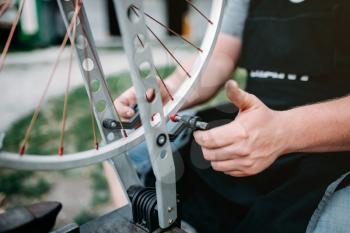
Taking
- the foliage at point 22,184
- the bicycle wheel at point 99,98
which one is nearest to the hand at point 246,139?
the bicycle wheel at point 99,98

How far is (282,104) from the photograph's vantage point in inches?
43.3

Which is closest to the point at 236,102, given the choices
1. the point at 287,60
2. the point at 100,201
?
the point at 287,60

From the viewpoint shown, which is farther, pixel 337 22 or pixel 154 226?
pixel 337 22

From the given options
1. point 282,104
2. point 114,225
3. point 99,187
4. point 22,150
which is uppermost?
point 22,150

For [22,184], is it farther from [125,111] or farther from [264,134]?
[264,134]

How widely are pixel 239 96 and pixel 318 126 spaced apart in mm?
221

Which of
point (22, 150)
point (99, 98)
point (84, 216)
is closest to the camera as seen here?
point (22, 150)

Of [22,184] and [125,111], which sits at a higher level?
[125,111]

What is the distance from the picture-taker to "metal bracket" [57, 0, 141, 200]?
2.63 ft

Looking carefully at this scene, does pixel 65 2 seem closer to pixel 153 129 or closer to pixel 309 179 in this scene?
pixel 153 129

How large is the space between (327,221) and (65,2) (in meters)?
0.68

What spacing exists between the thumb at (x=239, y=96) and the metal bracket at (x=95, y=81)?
300 millimetres

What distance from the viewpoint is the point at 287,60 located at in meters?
1.12

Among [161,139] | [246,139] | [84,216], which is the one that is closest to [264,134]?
[246,139]
